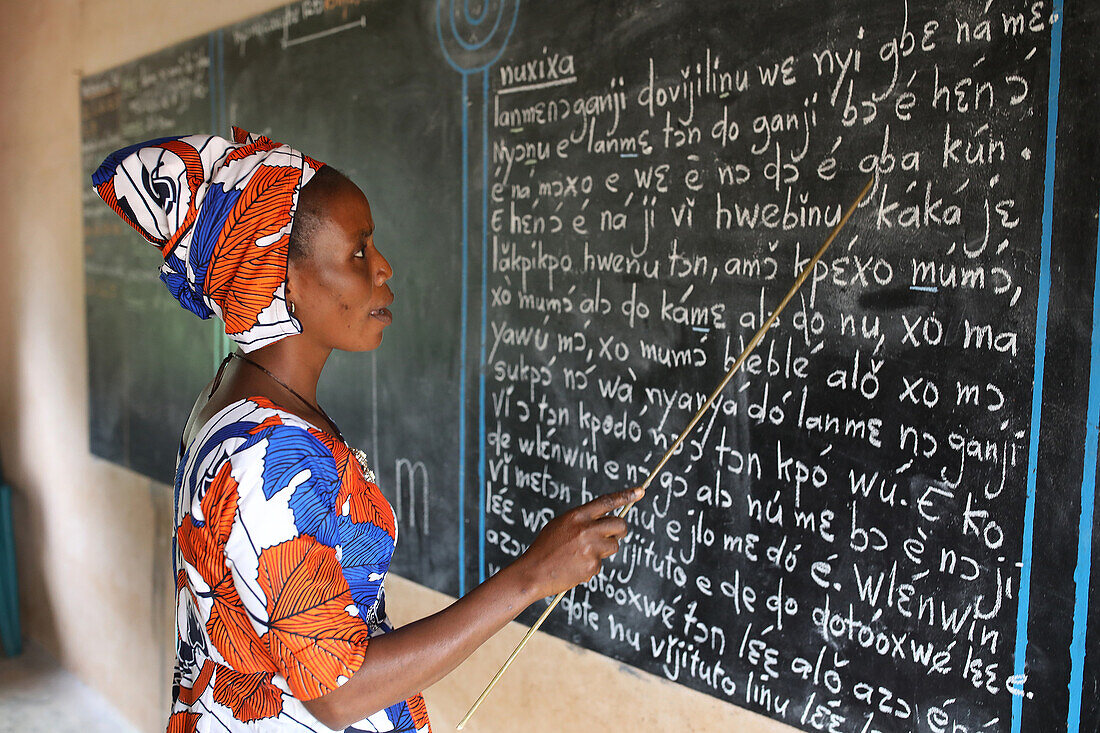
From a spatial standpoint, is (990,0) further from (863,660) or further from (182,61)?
(182,61)

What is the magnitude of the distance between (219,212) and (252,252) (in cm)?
8

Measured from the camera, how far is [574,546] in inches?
47.9

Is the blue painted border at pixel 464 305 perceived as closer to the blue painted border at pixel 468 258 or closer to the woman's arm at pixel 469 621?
the blue painted border at pixel 468 258

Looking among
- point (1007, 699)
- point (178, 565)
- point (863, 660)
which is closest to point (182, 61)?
point (178, 565)

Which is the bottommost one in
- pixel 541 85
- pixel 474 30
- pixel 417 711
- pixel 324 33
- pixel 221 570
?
pixel 417 711

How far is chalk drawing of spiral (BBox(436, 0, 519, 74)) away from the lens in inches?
79.5

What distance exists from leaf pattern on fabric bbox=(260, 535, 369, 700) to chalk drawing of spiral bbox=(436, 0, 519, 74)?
1423mm

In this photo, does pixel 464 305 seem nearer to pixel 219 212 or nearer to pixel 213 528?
pixel 219 212

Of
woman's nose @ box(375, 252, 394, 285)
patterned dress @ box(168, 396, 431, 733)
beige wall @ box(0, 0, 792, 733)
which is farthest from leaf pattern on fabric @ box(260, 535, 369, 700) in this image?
beige wall @ box(0, 0, 792, 733)

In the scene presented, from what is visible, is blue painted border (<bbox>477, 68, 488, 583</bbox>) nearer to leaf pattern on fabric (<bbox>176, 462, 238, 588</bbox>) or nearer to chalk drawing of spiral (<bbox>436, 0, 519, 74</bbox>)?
chalk drawing of spiral (<bbox>436, 0, 519, 74</bbox>)

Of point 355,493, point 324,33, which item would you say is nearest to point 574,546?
point 355,493

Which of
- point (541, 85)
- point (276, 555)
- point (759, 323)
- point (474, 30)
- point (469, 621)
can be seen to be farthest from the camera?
point (474, 30)

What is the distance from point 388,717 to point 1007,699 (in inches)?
40.2

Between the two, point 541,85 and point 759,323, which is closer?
point 759,323
